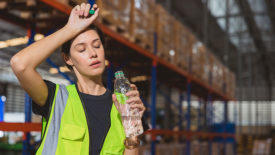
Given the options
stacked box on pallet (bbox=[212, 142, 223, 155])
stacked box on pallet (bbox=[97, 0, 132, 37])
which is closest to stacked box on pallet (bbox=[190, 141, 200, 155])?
stacked box on pallet (bbox=[212, 142, 223, 155])

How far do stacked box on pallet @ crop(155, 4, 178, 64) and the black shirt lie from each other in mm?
5553

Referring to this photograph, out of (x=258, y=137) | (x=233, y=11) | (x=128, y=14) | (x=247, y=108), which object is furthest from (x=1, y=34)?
(x=247, y=108)

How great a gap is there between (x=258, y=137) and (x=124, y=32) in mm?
31242

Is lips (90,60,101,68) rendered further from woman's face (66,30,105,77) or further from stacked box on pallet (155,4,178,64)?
stacked box on pallet (155,4,178,64)

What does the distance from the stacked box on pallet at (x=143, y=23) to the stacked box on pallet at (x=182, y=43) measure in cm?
170

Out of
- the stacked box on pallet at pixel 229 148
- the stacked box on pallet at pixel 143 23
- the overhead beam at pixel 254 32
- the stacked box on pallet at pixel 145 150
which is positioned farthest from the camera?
the overhead beam at pixel 254 32

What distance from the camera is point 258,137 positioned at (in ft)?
112

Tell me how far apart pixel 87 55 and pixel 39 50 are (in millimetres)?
275

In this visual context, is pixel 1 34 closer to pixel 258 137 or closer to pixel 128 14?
pixel 128 14

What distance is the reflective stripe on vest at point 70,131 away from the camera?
1.73m

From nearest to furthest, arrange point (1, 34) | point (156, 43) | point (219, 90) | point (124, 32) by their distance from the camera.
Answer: point (124, 32), point (156, 43), point (219, 90), point (1, 34)

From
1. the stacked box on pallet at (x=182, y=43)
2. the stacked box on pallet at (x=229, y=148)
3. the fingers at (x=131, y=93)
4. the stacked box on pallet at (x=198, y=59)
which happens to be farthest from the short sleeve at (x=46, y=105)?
the stacked box on pallet at (x=229, y=148)

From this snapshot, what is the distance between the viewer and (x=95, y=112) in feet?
6.20

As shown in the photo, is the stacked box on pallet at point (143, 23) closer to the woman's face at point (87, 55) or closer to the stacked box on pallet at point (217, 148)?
the woman's face at point (87, 55)
